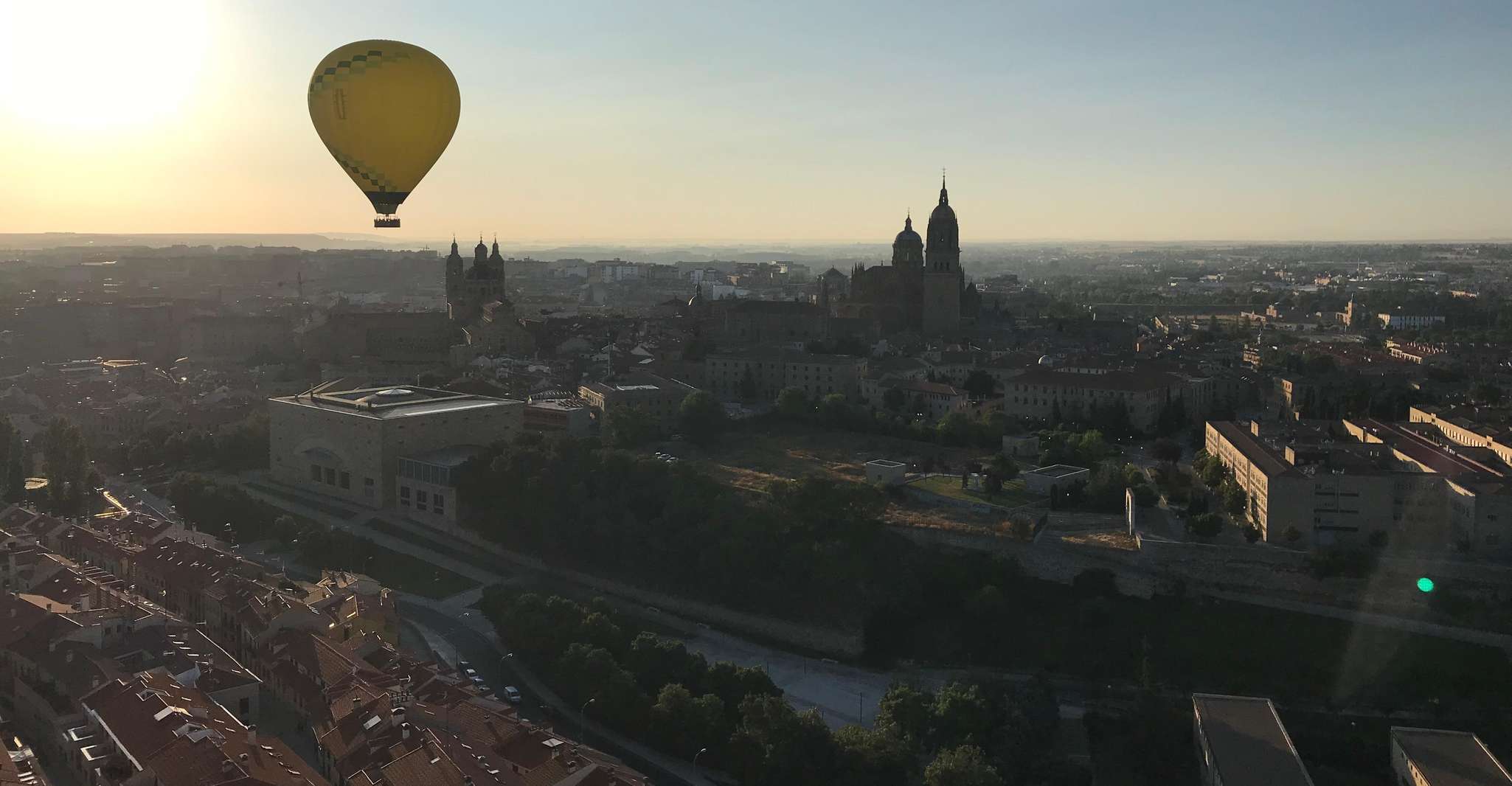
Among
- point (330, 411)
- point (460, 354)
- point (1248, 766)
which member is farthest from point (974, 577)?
point (460, 354)

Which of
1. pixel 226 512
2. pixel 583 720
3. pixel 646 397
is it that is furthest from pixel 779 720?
pixel 646 397

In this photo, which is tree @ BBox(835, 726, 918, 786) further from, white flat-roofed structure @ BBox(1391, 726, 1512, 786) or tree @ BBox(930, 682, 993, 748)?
white flat-roofed structure @ BBox(1391, 726, 1512, 786)

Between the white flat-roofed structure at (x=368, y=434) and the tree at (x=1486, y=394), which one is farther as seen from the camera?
the tree at (x=1486, y=394)

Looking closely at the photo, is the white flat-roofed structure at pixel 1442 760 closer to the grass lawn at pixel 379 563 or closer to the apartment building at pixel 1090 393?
the grass lawn at pixel 379 563

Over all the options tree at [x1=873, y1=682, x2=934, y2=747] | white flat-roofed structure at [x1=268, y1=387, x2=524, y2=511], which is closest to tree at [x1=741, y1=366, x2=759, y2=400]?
white flat-roofed structure at [x1=268, y1=387, x2=524, y2=511]

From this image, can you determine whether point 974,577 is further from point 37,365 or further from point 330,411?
point 37,365

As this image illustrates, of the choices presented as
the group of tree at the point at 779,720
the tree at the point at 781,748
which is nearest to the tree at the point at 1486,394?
the group of tree at the point at 779,720
